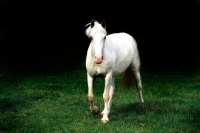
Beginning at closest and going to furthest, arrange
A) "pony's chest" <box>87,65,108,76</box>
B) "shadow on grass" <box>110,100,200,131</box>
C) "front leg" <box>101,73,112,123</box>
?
"pony's chest" <box>87,65,108,76</box>
"front leg" <box>101,73,112,123</box>
"shadow on grass" <box>110,100,200,131</box>

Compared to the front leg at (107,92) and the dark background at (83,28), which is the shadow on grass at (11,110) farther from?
the dark background at (83,28)

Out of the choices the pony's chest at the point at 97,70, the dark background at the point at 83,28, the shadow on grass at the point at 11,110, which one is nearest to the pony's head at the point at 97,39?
the pony's chest at the point at 97,70

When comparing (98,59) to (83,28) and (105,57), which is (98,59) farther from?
(83,28)

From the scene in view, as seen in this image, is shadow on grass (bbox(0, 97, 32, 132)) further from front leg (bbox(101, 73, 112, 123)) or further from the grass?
front leg (bbox(101, 73, 112, 123))

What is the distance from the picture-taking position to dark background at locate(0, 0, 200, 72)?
17.5 meters

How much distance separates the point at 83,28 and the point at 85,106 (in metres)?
8.50

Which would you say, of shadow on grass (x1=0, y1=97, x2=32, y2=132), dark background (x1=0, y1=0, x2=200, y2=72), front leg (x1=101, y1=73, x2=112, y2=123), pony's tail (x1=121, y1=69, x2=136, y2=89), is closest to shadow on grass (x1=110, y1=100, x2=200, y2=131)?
front leg (x1=101, y1=73, x2=112, y2=123)

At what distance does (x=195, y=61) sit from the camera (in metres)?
17.5

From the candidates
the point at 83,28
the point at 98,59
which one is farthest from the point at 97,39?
the point at 83,28

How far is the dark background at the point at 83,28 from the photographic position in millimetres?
17500

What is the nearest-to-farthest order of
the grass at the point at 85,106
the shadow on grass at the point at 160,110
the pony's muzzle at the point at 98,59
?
1. the pony's muzzle at the point at 98,59
2. the grass at the point at 85,106
3. the shadow on grass at the point at 160,110

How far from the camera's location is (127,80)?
10.2m

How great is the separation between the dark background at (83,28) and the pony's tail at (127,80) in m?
6.91

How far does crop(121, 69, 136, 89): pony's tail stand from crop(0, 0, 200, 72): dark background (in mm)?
6907
